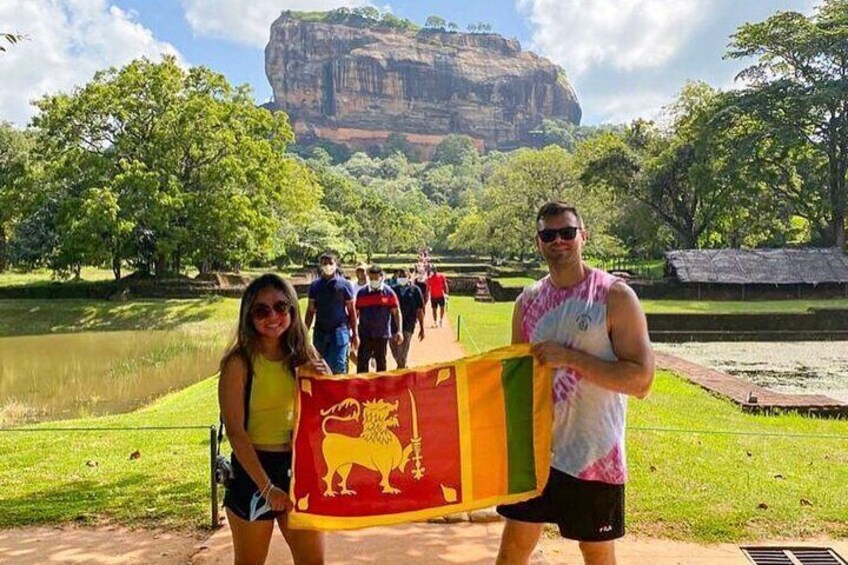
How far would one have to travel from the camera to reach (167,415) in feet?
29.0

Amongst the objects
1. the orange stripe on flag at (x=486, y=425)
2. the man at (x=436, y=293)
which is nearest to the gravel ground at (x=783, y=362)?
the man at (x=436, y=293)


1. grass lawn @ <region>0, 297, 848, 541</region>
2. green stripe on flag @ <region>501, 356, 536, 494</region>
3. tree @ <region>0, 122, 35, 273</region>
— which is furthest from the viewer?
tree @ <region>0, 122, 35, 273</region>

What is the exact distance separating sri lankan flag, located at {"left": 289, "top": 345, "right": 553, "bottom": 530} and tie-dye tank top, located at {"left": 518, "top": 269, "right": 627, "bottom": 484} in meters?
0.12

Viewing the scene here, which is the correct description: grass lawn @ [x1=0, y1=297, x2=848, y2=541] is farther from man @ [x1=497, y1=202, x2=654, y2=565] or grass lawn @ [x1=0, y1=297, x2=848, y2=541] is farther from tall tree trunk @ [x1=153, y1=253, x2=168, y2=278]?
tall tree trunk @ [x1=153, y1=253, x2=168, y2=278]

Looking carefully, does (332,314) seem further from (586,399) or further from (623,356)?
(623,356)

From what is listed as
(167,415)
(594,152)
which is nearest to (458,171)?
(594,152)

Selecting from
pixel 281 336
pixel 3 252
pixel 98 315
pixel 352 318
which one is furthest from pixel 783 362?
pixel 3 252

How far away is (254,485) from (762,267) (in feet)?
100

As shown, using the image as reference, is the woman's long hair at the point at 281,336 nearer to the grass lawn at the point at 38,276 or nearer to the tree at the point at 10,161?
the tree at the point at 10,161

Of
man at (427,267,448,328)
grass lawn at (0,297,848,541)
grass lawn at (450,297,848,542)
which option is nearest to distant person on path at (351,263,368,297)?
grass lawn at (0,297,848,541)

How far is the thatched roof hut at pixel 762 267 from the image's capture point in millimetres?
29031

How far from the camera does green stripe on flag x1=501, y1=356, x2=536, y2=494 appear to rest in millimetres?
2734

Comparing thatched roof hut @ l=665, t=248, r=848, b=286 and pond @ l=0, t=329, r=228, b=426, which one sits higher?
thatched roof hut @ l=665, t=248, r=848, b=286

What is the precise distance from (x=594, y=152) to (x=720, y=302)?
13.6 metres
